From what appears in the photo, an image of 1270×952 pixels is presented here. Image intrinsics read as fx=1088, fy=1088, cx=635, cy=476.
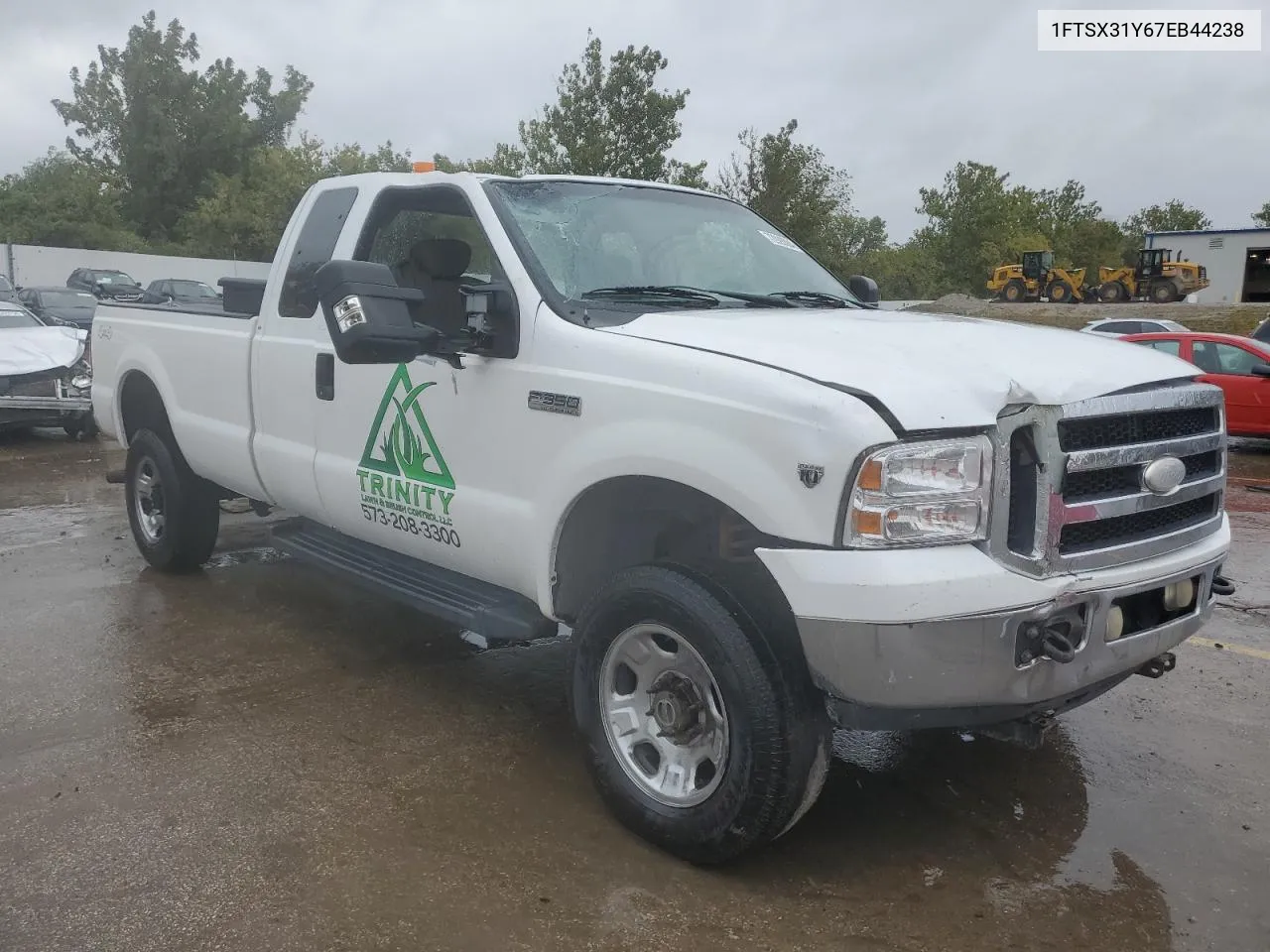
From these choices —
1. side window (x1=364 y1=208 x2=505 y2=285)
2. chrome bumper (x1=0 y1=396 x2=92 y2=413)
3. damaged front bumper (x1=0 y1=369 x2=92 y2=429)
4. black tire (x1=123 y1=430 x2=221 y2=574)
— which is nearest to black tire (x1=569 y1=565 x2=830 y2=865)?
side window (x1=364 y1=208 x2=505 y2=285)

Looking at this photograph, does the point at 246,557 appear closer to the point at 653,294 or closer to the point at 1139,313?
the point at 653,294

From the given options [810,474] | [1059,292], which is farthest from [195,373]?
[1059,292]

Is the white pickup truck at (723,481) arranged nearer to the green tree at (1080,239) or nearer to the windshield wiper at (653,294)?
the windshield wiper at (653,294)

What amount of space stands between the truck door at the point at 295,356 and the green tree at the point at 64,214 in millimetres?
43433

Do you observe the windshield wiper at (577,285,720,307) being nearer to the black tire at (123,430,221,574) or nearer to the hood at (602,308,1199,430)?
the hood at (602,308,1199,430)

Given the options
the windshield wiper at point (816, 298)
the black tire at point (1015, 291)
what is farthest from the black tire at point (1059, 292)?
the windshield wiper at point (816, 298)

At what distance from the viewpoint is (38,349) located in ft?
37.1

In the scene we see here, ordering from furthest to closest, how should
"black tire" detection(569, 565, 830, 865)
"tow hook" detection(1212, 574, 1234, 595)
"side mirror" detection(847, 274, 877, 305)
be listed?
"side mirror" detection(847, 274, 877, 305) → "tow hook" detection(1212, 574, 1234, 595) → "black tire" detection(569, 565, 830, 865)

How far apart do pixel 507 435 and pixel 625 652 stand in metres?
0.86

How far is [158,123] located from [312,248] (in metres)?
54.7

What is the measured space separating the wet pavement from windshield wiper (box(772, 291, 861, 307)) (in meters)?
1.71

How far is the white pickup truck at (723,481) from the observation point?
8.97 feet

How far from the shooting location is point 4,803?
351 cm

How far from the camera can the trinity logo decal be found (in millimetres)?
3998
